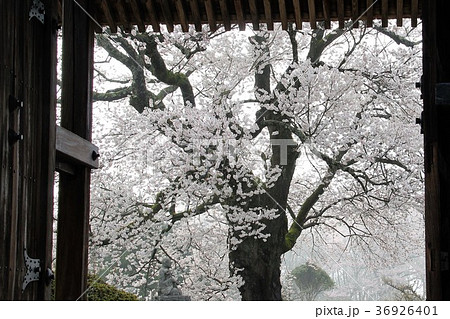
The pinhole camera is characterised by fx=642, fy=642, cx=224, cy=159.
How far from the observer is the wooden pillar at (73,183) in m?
3.21

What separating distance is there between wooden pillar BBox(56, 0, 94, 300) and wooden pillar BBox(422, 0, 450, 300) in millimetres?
1660

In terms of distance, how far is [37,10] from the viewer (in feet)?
8.64

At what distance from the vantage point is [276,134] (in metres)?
7.04

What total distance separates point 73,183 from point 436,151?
1758 mm

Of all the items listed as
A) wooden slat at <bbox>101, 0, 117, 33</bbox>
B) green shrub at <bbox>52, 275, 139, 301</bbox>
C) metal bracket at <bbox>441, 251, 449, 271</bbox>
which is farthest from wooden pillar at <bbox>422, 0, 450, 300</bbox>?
green shrub at <bbox>52, 275, 139, 301</bbox>

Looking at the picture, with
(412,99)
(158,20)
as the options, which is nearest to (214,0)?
(158,20)

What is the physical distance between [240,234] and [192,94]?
5.39ft

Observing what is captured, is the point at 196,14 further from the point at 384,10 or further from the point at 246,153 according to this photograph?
the point at 246,153

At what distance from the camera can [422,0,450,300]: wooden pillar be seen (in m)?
2.40

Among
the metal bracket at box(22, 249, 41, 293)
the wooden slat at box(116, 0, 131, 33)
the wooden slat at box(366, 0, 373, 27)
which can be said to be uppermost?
the wooden slat at box(116, 0, 131, 33)

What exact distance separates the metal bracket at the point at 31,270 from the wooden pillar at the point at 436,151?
5.02 ft

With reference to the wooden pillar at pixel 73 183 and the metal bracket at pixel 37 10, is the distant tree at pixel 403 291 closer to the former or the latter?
the wooden pillar at pixel 73 183

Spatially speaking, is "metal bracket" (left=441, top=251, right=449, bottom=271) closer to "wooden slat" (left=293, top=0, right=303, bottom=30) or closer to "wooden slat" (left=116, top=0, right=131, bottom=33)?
"wooden slat" (left=293, top=0, right=303, bottom=30)
